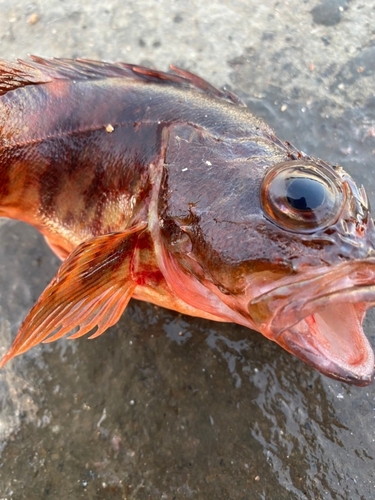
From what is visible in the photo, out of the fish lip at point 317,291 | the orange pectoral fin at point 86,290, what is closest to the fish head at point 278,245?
the fish lip at point 317,291

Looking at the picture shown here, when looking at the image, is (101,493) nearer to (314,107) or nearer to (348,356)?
(348,356)

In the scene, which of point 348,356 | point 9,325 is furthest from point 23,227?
point 348,356

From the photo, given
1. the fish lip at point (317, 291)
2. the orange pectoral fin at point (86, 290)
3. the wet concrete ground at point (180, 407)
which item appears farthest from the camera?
the wet concrete ground at point (180, 407)

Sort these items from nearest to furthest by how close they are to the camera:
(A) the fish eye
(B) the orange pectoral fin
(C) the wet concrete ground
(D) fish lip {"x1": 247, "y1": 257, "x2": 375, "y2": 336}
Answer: (D) fish lip {"x1": 247, "y1": 257, "x2": 375, "y2": 336} → (A) the fish eye → (B) the orange pectoral fin → (C) the wet concrete ground

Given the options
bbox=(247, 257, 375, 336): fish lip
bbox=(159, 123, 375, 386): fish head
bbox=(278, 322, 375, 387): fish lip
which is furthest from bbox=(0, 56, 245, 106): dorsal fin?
bbox=(278, 322, 375, 387): fish lip

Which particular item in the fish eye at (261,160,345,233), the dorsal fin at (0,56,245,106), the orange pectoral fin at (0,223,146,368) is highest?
the dorsal fin at (0,56,245,106)

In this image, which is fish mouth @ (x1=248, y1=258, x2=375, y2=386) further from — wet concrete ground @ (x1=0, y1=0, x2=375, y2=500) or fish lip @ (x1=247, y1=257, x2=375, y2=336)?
wet concrete ground @ (x1=0, y1=0, x2=375, y2=500)

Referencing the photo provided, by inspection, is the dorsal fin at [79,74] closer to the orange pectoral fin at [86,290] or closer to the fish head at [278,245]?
the fish head at [278,245]
